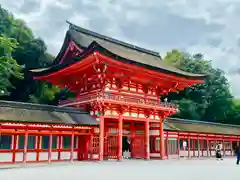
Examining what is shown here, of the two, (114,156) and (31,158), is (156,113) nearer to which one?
(114,156)

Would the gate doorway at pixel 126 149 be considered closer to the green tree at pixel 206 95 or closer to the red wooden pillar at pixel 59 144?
the red wooden pillar at pixel 59 144

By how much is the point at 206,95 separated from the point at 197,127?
50.3ft

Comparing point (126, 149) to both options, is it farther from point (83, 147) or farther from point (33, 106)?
point (33, 106)

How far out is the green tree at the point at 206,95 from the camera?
43.4 m

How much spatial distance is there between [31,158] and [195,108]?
29665mm

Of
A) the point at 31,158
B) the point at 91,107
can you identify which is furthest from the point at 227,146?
the point at 31,158

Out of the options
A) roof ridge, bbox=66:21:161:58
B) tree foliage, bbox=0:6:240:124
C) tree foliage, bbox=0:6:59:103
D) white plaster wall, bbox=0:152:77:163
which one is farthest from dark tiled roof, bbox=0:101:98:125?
tree foliage, bbox=0:6:59:103

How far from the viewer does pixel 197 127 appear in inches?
1186

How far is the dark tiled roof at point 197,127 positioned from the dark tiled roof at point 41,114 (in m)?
10.3

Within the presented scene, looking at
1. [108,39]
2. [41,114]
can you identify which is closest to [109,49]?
[108,39]

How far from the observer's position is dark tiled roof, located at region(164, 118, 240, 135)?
1095 inches

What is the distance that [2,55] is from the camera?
27.8 meters

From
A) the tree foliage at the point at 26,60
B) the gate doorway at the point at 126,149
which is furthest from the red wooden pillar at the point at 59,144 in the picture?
the tree foliage at the point at 26,60

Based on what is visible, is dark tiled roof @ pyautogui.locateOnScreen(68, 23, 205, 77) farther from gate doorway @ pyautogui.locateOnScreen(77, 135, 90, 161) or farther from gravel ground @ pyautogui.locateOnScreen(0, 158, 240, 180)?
gravel ground @ pyautogui.locateOnScreen(0, 158, 240, 180)
